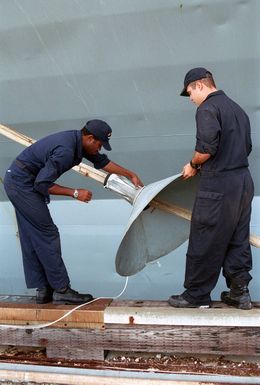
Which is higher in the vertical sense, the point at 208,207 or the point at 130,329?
the point at 208,207

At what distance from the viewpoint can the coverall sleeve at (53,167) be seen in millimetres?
2764

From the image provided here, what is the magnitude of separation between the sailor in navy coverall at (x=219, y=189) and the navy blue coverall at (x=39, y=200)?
2.35 feet

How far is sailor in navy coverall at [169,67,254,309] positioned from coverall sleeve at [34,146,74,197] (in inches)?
26.4

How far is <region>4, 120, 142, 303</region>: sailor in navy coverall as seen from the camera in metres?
2.83

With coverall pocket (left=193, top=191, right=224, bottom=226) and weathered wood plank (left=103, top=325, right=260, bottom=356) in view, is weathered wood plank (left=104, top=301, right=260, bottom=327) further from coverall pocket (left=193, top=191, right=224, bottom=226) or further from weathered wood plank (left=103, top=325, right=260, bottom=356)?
coverall pocket (left=193, top=191, right=224, bottom=226)

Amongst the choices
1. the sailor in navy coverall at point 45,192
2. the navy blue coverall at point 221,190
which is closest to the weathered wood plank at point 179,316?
the navy blue coverall at point 221,190

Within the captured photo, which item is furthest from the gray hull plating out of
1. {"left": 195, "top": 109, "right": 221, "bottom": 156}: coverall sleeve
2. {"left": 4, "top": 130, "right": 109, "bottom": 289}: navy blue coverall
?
{"left": 195, "top": 109, "right": 221, "bottom": 156}: coverall sleeve

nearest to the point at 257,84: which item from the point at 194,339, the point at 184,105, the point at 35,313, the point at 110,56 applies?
the point at 184,105

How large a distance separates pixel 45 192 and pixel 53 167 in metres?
0.17

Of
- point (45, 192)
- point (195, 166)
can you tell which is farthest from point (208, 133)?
point (45, 192)

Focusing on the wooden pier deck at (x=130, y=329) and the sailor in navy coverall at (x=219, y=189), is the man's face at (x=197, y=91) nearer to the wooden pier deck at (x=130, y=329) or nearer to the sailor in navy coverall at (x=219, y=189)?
the sailor in navy coverall at (x=219, y=189)

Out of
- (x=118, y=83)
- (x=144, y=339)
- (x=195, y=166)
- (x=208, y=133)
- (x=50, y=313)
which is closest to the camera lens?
(x=208, y=133)

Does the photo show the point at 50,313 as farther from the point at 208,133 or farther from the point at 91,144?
the point at 208,133

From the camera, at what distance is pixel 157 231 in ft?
10.4
